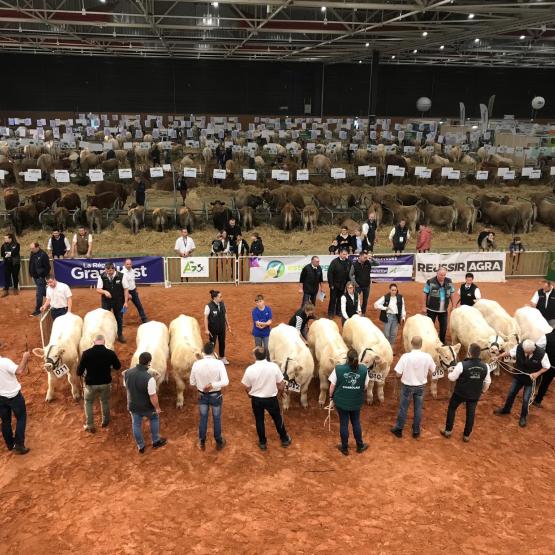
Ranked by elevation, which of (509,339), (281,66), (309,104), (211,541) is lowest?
(211,541)

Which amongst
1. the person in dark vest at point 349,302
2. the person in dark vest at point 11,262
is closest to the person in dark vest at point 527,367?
the person in dark vest at point 349,302

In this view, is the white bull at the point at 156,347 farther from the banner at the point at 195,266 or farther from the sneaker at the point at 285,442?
the banner at the point at 195,266

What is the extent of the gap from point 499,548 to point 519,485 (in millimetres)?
1431

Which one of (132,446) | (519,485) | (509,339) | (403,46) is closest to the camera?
(519,485)

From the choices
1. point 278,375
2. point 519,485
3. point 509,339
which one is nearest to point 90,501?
point 278,375

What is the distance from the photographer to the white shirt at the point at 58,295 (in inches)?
434

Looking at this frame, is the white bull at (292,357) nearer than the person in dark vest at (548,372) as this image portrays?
Yes

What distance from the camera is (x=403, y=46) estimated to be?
31875 mm

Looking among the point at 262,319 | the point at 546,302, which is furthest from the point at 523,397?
the point at 262,319

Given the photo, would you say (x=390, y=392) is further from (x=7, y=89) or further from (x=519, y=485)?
(x=7, y=89)

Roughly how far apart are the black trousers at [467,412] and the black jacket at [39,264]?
9.82 m

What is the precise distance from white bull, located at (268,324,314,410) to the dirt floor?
0.58 m

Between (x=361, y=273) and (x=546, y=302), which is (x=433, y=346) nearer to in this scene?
(x=546, y=302)

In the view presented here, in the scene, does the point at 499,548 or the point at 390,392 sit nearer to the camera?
the point at 499,548
